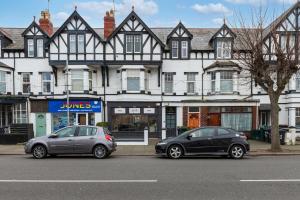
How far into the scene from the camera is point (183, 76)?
97.3 feet

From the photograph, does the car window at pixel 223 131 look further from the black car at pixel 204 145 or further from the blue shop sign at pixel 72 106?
the blue shop sign at pixel 72 106

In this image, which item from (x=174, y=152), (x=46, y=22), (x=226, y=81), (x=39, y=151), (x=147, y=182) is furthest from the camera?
(x=46, y=22)

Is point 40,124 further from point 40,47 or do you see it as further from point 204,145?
point 204,145

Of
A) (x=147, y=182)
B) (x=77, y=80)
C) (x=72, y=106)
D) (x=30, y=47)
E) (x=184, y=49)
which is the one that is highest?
(x=30, y=47)

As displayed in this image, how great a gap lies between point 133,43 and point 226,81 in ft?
28.3

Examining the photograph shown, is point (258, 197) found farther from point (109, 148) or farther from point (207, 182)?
point (109, 148)

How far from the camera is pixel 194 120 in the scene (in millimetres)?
29125

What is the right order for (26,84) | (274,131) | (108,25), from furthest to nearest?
1. (108,25)
2. (26,84)
3. (274,131)

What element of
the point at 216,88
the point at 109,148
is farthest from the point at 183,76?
the point at 109,148

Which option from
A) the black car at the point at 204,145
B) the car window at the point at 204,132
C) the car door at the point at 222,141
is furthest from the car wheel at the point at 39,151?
the car door at the point at 222,141

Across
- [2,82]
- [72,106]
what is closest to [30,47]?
[2,82]

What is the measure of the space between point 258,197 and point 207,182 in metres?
1.86

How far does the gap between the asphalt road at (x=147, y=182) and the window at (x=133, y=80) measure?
16815 mm

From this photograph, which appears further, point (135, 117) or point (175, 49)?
point (175, 49)
